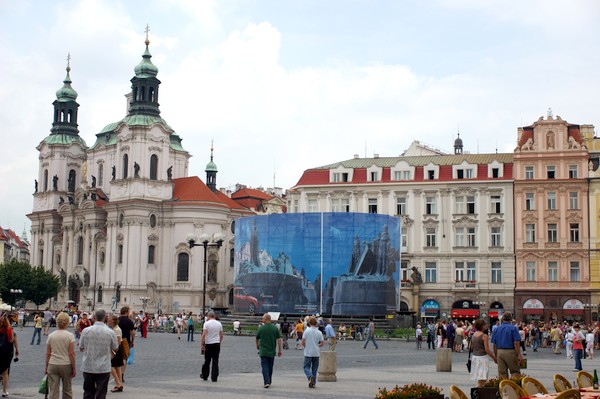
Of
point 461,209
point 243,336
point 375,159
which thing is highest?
point 375,159

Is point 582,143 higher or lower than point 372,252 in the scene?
higher

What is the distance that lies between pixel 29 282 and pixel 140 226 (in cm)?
1382

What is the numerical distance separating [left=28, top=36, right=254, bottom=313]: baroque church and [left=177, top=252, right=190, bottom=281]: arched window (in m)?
0.10

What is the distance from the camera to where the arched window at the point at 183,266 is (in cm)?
9081

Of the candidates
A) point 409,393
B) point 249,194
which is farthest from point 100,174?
point 409,393

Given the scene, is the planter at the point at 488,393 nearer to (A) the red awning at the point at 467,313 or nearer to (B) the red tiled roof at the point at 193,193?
(A) the red awning at the point at 467,313

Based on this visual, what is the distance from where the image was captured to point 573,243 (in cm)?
6869

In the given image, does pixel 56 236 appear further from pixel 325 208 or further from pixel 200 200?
pixel 325 208

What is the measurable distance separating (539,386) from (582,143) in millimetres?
60538

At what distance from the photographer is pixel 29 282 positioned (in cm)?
9269

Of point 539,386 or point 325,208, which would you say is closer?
point 539,386

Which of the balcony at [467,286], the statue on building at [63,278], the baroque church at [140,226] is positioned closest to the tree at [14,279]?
the statue on building at [63,278]

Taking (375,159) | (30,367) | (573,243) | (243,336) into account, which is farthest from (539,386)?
(375,159)

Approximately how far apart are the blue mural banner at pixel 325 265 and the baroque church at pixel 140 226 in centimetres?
2660
